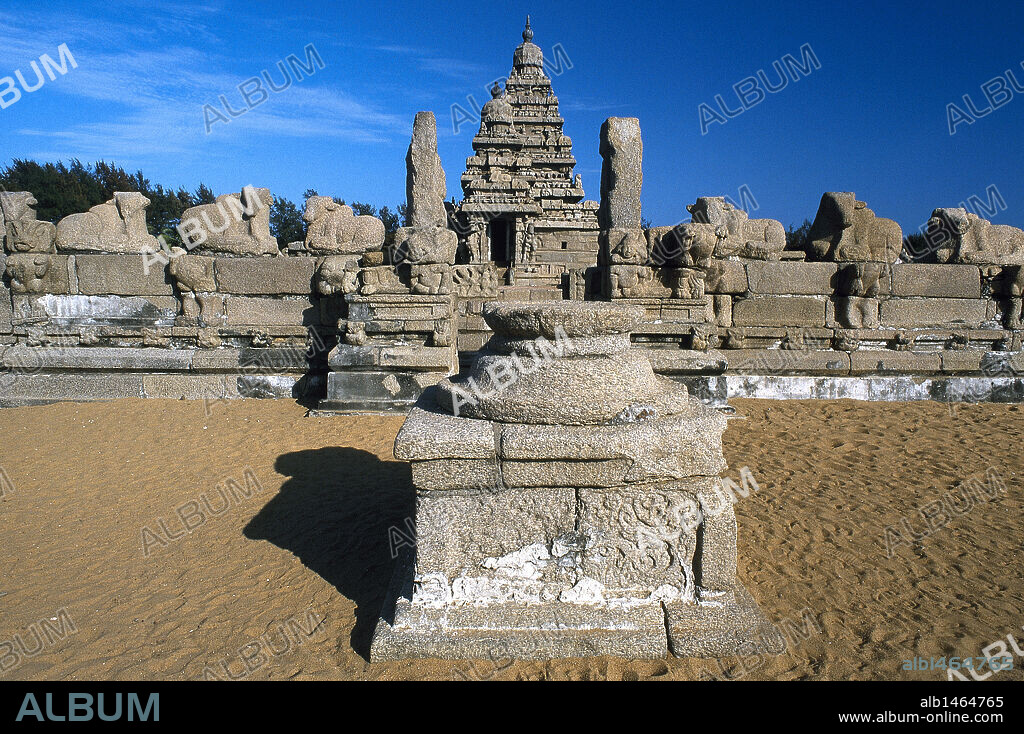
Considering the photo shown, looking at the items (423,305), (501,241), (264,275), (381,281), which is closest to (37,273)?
(264,275)

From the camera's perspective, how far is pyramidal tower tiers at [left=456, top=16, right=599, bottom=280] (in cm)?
1808

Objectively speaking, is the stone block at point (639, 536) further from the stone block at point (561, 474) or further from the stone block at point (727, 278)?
the stone block at point (727, 278)

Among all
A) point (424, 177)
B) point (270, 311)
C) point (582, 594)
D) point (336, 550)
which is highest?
point (424, 177)

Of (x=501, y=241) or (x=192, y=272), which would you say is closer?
(x=192, y=272)

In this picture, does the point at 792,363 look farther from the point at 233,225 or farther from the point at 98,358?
the point at 98,358

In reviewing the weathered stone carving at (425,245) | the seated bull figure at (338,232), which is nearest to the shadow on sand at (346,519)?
the weathered stone carving at (425,245)

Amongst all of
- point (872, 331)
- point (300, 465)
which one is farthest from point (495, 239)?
point (300, 465)

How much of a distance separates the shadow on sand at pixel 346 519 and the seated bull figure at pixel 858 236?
6128 mm

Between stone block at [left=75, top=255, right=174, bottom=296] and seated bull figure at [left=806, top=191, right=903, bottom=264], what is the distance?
8379mm

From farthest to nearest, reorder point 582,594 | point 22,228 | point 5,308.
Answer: point 5,308
point 22,228
point 582,594

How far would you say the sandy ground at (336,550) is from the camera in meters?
2.36

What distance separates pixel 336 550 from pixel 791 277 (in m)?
6.48

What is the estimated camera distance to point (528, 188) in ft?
60.8

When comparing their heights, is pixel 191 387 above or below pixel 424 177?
below
